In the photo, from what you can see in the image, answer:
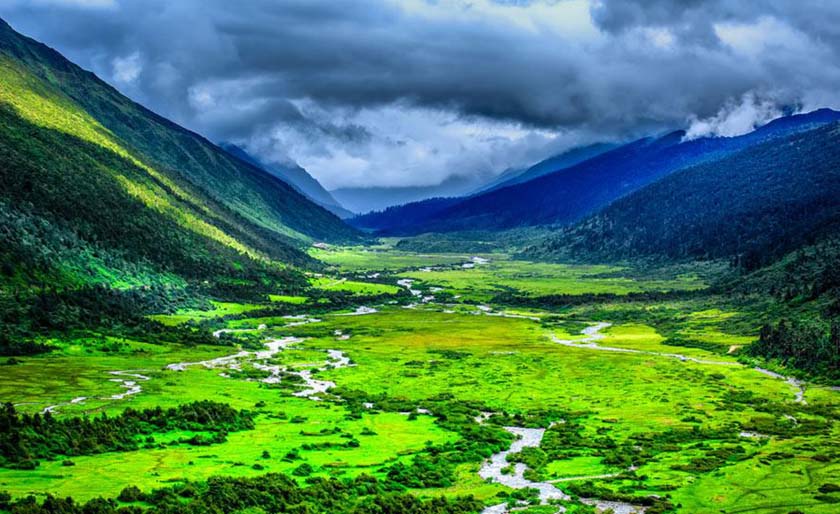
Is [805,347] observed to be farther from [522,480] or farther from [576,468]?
[522,480]

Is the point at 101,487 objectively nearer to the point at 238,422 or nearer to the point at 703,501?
the point at 238,422

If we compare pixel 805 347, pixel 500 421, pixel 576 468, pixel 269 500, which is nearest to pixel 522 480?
pixel 576 468

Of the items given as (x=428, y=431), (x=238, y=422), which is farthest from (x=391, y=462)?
(x=238, y=422)

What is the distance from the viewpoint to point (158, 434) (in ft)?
341

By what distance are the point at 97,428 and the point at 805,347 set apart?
160495mm

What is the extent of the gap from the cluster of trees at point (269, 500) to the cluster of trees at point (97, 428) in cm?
1858

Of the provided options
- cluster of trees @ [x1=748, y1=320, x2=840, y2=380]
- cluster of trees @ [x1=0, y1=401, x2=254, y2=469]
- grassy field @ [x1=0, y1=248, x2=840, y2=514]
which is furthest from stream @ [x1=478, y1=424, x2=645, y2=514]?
cluster of trees @ [x1=748, y1=320, x2=840, y2=380]

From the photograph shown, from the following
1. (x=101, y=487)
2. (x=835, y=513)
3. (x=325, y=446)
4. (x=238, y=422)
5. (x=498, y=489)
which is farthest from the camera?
(x=238, y=422)

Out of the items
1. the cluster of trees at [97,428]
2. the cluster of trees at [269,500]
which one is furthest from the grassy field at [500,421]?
the cluster of trees at [269,500]

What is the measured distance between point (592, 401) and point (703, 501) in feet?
221

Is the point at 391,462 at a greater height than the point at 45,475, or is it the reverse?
the point at 45,475

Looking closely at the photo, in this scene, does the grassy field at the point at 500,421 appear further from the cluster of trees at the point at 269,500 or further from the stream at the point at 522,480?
the cluster of trees at the point at 269,500

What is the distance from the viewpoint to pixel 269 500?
73625 millimetres

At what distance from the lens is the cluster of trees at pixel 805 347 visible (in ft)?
533
